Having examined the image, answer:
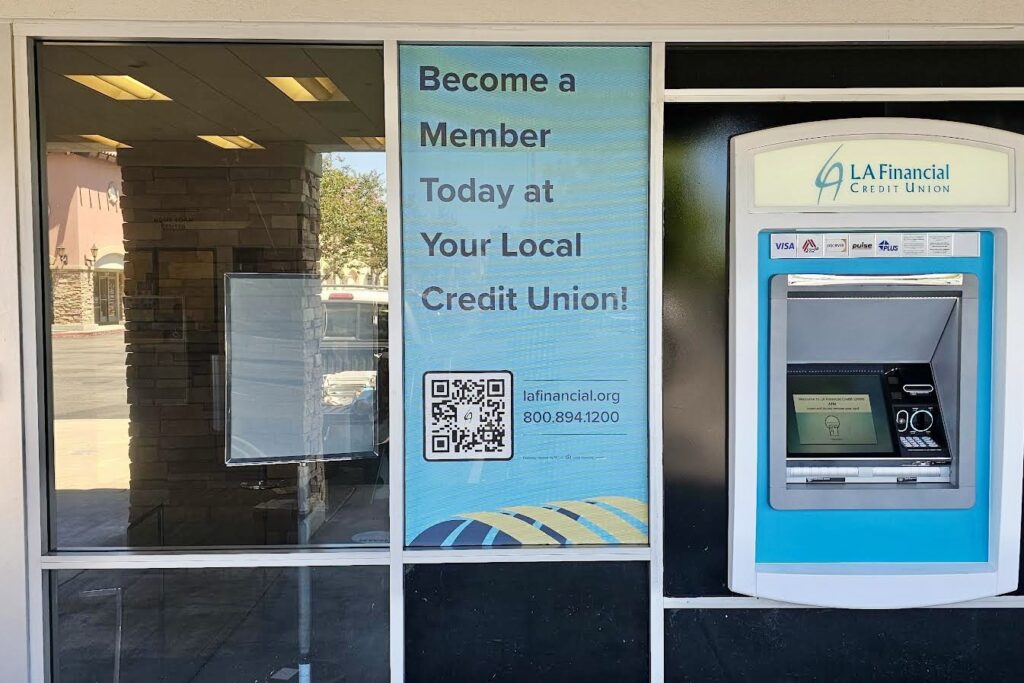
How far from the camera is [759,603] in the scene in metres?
2.95

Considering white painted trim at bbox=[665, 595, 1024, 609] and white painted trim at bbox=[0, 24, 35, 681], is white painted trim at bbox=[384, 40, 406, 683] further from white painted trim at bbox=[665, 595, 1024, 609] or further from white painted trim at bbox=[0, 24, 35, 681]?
white painted trim at bbox=[0, 24, 35, 681]

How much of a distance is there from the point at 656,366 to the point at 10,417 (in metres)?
2.26

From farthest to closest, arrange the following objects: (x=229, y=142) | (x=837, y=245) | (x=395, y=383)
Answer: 1. (x=229, y=142)
2. (x=395, y=383)
3. (x=837, y=245)

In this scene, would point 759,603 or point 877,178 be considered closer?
point 877,178

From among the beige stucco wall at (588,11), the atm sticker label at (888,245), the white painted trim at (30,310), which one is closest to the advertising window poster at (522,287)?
the beige stucco wall at (588,11)

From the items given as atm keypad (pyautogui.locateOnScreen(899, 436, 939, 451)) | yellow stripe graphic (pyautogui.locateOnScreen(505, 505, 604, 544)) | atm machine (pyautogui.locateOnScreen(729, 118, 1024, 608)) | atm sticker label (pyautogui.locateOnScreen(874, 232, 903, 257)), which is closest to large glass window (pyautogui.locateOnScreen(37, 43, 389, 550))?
yellow stripe graphic (pyautogui.locateOnScreen(505, 505, 604, 544))

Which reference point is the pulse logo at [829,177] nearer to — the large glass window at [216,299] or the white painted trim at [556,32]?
the white painted trim at [556,32]

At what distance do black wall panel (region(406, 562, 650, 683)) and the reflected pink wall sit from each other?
5.47ft

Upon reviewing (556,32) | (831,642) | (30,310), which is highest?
(556,32)

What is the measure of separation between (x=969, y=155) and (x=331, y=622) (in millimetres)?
2825

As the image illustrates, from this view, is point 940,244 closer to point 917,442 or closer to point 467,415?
point 917,442

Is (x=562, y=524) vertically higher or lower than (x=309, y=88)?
lower

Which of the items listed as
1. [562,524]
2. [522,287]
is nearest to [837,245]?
[522,287]

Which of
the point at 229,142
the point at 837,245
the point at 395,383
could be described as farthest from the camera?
the point at 229,142
